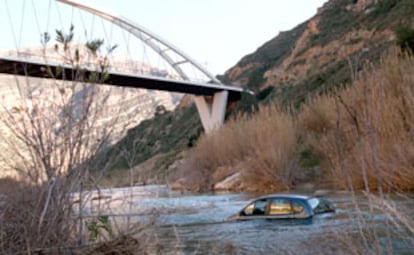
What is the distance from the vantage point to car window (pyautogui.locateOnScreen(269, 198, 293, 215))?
523 inches

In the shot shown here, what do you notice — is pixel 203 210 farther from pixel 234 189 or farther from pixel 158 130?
pixel 158 130

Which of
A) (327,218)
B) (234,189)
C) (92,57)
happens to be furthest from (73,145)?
(234,189)

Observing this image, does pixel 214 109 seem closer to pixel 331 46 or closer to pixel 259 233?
pixel 331 46

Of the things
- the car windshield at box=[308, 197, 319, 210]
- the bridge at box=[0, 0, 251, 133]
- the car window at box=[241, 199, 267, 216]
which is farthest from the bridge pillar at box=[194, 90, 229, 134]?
the car windshield at box=[308, 197, 319, 210]

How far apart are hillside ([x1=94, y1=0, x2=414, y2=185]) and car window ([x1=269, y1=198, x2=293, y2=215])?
67.2 feet

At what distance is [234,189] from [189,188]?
6.24m

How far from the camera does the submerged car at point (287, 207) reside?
12859 mm

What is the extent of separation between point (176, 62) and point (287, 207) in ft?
149

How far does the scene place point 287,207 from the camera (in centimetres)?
1329

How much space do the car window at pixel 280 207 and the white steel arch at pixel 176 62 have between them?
34.1 metres

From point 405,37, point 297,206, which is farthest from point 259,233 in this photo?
point 405,37

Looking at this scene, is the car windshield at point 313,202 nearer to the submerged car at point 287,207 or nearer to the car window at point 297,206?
the submerged car at point 287,207

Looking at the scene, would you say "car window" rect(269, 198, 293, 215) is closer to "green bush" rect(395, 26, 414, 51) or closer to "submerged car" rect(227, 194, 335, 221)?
"submerged car" rect(227, 194, 335, 221)

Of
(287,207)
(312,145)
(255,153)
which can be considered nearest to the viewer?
(287,207)
